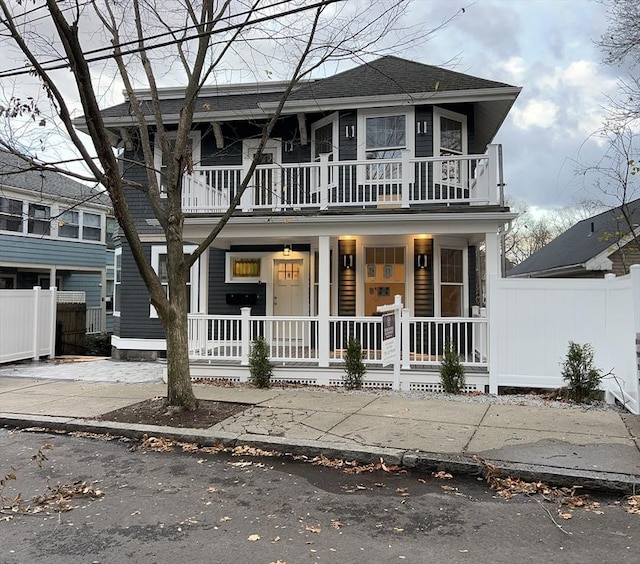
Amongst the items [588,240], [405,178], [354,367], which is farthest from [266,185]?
[588,240]

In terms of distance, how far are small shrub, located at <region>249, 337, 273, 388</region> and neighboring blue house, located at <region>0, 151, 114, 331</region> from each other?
12112 mm

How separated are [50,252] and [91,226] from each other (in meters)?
2.49

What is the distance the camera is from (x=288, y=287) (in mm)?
12539

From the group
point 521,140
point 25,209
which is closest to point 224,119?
point 25,209

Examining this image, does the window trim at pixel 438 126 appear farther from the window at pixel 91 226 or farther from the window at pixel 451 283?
the window at pixel 91 226

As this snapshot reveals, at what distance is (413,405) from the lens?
752cm

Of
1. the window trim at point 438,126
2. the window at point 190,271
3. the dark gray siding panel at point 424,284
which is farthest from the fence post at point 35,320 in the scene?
the window trim at point 438,126

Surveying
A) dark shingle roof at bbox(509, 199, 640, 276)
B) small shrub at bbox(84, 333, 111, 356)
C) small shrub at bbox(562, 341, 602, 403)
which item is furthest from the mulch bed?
small shrub at bbox(84, 333, 111, 356)

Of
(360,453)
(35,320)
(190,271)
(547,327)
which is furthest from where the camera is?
(190,271)

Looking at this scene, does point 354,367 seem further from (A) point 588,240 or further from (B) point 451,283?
(A) point 588,240

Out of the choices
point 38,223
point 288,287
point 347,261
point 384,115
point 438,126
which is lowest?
point 288,287

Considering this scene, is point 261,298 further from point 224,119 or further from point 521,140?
point 521,140

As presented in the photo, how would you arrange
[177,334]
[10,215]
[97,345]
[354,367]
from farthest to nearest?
[10,215] < [97,345] < [354,367] < [177,334]

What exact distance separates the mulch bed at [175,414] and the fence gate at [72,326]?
10906 millimetres
